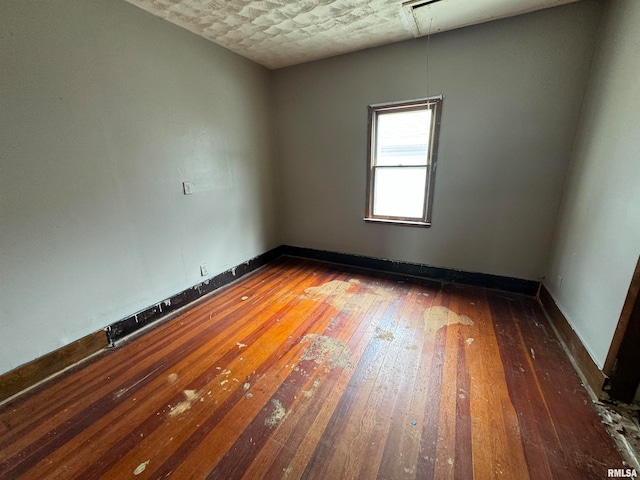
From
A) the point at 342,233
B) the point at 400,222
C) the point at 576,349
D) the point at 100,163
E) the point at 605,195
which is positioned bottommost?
the point at 576,349

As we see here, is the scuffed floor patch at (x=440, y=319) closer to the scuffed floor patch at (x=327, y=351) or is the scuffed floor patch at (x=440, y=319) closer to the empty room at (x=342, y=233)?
the empty room at (x=342, y=233)

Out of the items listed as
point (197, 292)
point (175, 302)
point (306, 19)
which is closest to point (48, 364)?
point (175, 302)

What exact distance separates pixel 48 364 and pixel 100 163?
1.47 m

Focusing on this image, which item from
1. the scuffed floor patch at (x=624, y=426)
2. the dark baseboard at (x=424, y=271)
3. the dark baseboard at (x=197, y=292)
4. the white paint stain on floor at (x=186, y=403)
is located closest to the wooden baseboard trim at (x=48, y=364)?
the dark baseboard at (x=197, y=292)

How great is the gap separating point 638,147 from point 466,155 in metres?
1.35

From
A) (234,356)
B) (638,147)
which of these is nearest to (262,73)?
(234,356)

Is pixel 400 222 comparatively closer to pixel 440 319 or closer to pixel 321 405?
pixel 440 319

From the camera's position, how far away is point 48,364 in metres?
1.77

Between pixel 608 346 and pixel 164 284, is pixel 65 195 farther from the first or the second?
pixel 608 346

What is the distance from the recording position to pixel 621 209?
1562mm

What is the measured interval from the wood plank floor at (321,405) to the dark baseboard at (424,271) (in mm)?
386

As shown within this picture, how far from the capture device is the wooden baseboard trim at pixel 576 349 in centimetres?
154

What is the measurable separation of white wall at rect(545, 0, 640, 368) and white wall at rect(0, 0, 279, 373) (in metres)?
3.32

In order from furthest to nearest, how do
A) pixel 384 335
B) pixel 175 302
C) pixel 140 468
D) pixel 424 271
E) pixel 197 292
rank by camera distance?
pixel 424 271 < pixel 197 292 < pixel 175 302 < pixel 384 335 < pixel 140 468
